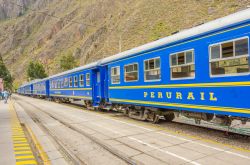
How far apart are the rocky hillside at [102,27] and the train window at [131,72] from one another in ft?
52.3

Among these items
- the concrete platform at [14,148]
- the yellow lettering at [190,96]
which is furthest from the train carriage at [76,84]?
the yellow lettering at [190,96]

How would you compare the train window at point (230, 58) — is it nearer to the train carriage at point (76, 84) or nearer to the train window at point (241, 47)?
the train window at point (241, 47)

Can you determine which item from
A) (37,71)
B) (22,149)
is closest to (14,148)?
(22,149)

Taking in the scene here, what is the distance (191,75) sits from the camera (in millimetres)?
9867

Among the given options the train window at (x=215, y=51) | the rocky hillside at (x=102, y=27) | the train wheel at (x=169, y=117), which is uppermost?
the rocky hillside at (x=102, y=27)

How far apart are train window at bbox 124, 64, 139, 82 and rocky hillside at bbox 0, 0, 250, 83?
15.9m

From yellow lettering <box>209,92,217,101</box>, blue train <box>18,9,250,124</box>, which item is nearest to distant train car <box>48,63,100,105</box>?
blue train <box>18,9,250,124</box>

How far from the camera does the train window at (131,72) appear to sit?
13.5 m

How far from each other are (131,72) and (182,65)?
4.16 meters

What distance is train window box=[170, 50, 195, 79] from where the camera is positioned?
32.2ft

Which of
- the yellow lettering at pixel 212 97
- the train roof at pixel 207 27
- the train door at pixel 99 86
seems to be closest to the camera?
the train roof at pixel 207 27

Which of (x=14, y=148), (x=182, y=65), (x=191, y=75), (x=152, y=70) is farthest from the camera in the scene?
(x=152, y=70)

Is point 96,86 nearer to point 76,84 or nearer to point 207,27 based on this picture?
point 76,84

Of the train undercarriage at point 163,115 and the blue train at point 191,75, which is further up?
the blue train at point 191,75
